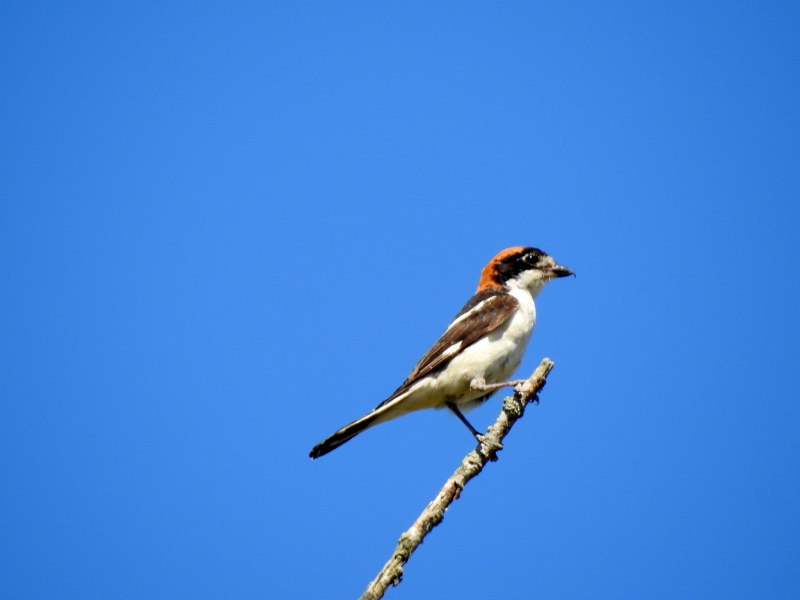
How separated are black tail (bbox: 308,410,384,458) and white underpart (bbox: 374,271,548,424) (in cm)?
35

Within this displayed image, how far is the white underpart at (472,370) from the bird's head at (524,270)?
893 millimetres

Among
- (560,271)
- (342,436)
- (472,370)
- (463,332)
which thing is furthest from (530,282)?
(342,436)

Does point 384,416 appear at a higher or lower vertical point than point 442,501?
higher

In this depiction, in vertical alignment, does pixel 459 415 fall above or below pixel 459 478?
above

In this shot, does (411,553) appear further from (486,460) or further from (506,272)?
(506,272)

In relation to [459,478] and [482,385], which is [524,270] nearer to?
[482,385]

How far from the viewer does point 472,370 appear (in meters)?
7.13

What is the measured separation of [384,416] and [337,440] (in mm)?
705

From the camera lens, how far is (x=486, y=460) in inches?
192

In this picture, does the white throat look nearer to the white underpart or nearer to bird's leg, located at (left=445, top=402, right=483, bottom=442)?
the white underpart

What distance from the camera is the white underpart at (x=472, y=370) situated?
7.11 meters

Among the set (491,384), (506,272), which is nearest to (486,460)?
(491,384)

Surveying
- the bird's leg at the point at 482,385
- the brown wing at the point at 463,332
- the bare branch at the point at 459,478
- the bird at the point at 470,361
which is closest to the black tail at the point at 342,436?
the bird at the point at 470,361

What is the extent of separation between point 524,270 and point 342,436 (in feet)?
10.8
